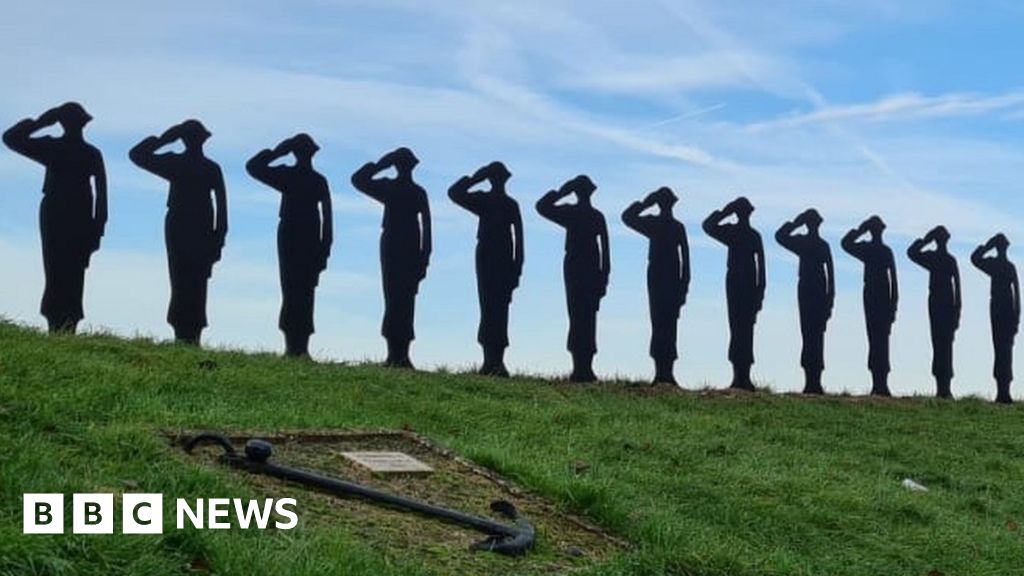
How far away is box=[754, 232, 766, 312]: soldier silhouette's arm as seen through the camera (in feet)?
53.8

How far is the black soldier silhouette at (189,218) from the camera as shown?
12.6 metres

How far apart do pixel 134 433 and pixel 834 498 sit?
4.20 metres

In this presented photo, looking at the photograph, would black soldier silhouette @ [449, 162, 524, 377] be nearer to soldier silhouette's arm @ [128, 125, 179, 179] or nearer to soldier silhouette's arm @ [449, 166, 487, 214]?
soldier silhouette's arm @ [449, 166, 487, 214]

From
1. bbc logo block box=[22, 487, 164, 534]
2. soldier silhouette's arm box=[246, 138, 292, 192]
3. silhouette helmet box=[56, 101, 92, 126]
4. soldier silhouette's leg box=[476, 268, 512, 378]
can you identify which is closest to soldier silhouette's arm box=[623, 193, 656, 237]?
soldier silhouette's leg box=[476, 268, 512, 378]

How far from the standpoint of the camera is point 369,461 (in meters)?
6.90

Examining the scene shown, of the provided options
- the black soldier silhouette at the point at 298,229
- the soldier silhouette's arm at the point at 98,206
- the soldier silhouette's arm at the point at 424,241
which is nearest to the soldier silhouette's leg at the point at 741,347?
the soldier silhouette's arm at the point at 424,241

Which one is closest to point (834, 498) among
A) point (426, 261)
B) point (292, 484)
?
point (292, 484)

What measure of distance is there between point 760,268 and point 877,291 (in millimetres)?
2424

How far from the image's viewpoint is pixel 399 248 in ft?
44.8

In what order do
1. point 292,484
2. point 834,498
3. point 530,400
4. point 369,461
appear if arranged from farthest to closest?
point 530,400 < point 834,498 < point 369,461 < point 292,484

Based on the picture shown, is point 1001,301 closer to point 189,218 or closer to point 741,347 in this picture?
point 741,347

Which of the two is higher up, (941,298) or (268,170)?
(268,170)

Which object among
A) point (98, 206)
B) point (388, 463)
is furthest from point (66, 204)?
point (388, 463)

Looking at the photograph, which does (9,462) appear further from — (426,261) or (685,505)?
(426,261)
